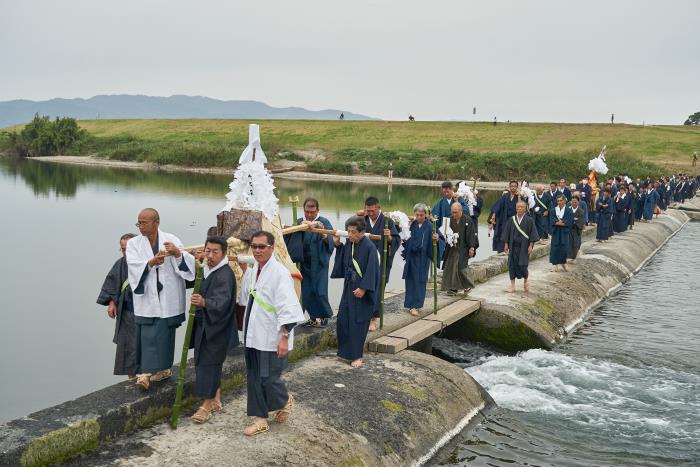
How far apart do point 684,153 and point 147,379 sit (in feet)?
248

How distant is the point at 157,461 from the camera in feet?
20.7

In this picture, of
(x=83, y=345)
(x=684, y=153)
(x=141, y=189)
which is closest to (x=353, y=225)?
(x=83, y=345)

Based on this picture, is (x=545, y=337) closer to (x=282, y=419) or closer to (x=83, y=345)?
(x=282, y=419)

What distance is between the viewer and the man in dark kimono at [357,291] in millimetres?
9266

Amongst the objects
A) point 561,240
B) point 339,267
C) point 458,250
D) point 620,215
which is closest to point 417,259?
point 458,250

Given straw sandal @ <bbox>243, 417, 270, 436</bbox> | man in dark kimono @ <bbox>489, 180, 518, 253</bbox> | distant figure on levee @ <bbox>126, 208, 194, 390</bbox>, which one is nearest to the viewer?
straw sandal @ <bbox>243, 417, 270, 436</bbox>

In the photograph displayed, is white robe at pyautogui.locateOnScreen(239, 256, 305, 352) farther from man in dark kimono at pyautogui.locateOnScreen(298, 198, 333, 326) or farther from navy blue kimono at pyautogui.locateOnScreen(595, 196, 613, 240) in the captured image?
navy blue kimono at pyautogui.locateOnScreen(595, 196, 613, 240)

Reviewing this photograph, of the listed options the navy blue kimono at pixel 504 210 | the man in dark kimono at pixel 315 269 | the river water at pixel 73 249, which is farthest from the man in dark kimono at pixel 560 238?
the man in dark kimono at pixel 315 269

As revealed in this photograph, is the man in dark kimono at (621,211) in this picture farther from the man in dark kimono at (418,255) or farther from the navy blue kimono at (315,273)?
the navy blue kimono at (315,273)

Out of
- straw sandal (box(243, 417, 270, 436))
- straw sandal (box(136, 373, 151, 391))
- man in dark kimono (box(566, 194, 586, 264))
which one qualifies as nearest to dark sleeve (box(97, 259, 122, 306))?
straw sandal (box(136, 373, 151, 391))

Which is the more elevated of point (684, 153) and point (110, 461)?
point (684, 153)

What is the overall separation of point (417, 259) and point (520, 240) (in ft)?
12.3

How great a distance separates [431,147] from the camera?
8150cm

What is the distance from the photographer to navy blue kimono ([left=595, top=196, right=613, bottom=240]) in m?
25.1
